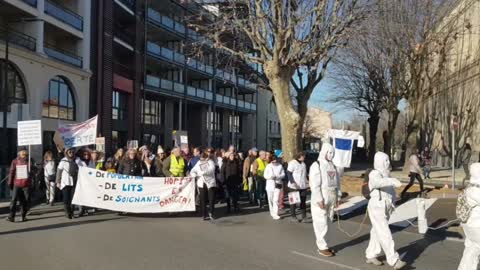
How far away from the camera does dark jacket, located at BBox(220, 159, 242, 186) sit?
15070 mm

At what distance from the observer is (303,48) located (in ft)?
65.9

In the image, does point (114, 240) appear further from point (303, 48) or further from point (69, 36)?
point (69, 36)

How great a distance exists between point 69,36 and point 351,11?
2152 cm

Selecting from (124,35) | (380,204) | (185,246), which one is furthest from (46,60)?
(380,204)

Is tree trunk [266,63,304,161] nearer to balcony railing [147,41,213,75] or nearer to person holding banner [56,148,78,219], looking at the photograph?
person holding banner [56,148,78,219]

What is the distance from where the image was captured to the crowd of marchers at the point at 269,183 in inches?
311

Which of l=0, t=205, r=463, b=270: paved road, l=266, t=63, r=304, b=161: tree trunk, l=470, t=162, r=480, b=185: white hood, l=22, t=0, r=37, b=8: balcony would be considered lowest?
l=0, t=205, r=463, b=270: paved road

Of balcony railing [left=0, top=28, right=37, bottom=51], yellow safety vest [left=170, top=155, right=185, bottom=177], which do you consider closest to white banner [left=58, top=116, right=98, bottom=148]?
yellow safety vest [left=170, top=155, right=185, bottom=177]

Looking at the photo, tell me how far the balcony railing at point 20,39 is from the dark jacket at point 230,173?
17866 mm

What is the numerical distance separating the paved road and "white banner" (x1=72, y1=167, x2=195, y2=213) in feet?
1.32

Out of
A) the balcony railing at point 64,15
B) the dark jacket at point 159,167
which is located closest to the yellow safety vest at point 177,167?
the dark jacket at point 159,167

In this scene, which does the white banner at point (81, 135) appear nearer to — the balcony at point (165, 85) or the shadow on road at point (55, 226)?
the shadow on road at point (55, 226)

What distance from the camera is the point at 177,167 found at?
1453 centimetres

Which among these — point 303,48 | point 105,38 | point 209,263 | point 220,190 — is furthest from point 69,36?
point 209,263
